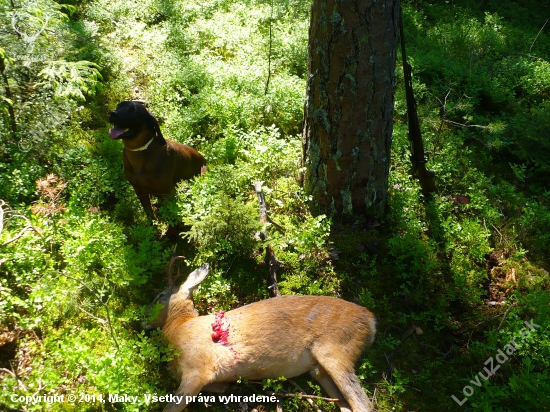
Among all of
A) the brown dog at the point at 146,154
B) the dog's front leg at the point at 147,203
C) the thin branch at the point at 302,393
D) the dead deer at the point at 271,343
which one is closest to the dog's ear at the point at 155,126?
the brown dog at the point at 146,154

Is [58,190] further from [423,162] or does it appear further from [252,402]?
[423,162]

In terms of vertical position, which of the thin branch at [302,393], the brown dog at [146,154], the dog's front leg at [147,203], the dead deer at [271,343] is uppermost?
the brown dog at [146,154]

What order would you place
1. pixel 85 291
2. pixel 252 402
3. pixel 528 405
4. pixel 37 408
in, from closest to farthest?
pixel 37 408
pixel 528 405
pixel 252 402
pixel 85 291

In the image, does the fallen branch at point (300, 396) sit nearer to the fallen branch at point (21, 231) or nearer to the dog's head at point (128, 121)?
the fallen branch at point (21, 231)

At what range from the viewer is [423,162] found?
4906 millimetres

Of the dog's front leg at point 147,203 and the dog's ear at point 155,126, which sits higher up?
the dog's ear at point 155,126

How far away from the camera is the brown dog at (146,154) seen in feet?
13.7

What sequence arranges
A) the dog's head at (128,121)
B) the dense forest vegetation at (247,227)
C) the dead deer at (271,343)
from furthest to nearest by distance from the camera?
the dog's head at (128,121), the dense forest vegetation at (247,227), the dead deer at (271,343)

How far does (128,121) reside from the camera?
4148 millimetres

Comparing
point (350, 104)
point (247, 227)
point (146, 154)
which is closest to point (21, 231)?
point (146, 154)

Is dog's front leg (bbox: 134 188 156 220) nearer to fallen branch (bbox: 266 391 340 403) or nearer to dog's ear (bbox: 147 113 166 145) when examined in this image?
dog's ear (bbox: 147 113 166 145)

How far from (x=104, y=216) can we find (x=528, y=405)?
4588 mm

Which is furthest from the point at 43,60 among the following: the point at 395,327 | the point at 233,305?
the point at 395,327

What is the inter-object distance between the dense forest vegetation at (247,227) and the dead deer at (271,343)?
0.17m
